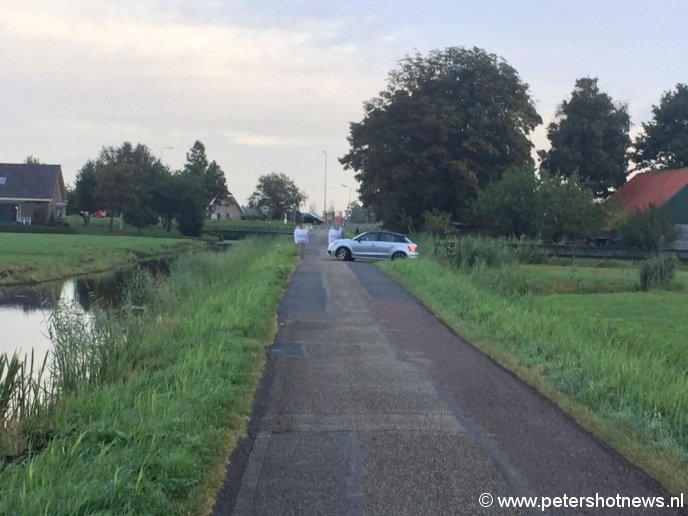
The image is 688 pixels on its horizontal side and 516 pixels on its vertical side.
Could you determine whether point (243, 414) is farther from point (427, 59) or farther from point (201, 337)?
point (427, 59)

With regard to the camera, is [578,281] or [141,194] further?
[141,194]

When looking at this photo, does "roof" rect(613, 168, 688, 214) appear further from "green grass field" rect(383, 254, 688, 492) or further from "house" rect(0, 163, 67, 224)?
"house" rect(0, 163, 67, 224)

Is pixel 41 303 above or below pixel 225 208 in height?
below

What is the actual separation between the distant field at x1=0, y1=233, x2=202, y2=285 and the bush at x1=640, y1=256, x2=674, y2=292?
23302 mm

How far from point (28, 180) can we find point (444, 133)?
4601 centimetres

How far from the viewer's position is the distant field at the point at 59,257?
132ft

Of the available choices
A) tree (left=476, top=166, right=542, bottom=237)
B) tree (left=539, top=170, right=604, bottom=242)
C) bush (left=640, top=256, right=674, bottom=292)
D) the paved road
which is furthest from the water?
tree (left=539, top=170, right=604, bottom=242)

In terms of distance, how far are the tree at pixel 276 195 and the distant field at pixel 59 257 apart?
75.1 meters

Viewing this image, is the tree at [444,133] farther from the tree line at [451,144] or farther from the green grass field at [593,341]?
the green grass field at [593,341]

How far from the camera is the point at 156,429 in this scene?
8.80 m

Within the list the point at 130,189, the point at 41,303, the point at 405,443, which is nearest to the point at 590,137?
the point at 130,189

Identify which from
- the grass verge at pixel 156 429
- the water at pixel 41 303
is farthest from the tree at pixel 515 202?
the grass verge at pixel 156 429

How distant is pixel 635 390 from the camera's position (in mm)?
11539

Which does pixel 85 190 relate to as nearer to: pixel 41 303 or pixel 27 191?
pixel 27 191
